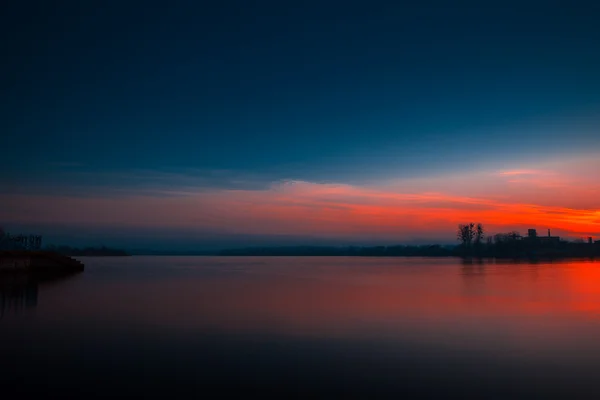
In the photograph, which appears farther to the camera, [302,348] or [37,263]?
[37,263]

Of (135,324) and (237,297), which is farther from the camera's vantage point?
(237,297)

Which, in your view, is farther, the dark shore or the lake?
the dark shore

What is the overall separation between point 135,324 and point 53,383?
7635mm

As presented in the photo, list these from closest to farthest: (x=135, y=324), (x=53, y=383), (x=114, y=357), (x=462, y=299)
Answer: (x=53, y=383)
(x=114, y=357)
(x=135, y=324)
(x=462, y=299)

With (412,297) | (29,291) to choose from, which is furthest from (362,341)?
(29,291)

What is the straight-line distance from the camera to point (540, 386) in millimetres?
9445

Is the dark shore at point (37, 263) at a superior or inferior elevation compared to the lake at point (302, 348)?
superior

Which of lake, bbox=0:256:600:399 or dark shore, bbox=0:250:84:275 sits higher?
dark shore, bbox=0:250:84:275

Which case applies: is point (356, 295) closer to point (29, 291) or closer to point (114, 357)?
point (114, 357)

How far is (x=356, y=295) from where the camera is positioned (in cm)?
2703

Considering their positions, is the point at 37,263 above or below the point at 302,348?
above

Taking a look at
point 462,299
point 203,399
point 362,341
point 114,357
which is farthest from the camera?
point 462,299

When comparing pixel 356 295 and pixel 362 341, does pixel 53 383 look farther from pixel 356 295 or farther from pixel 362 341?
pixel 356 295

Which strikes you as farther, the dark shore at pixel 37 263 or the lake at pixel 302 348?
the dark shore at pixel 37 263
